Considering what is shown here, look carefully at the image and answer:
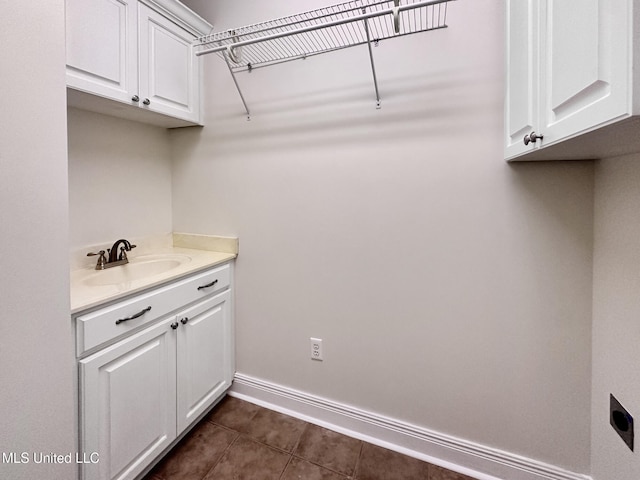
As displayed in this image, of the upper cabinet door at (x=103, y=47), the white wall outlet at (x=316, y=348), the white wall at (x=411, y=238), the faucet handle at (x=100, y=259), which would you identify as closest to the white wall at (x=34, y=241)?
the upper cabinet door at (x=103, y=47)

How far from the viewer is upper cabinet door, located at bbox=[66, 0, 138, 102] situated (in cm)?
115

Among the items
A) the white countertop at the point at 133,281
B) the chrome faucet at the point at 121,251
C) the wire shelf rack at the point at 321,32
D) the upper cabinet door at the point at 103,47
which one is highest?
the wire shelf rack at the point at 321,32

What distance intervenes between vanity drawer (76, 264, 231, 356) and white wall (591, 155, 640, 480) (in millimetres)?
1739

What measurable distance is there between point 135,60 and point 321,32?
0.93 meters

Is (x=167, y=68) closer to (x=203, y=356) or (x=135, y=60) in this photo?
(x=135, y=60)

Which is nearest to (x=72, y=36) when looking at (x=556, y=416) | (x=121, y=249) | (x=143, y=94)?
(x=143, y=94)

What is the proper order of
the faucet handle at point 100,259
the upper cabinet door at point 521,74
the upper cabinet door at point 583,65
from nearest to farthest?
the upper cabinet door at point 583,65 → the upper cabinet door at point 521,74 → the faucet handle at point 100,259

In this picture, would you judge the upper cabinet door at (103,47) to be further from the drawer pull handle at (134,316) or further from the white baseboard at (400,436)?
the white baseboard at (400,436)

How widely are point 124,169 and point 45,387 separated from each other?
127 cm

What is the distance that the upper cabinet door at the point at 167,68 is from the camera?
1.43 metres

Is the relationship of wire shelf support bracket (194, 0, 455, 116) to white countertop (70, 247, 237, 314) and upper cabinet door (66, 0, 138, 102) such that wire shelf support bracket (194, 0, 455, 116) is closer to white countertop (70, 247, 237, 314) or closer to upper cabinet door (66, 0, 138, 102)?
upper cabinet door (66, 0, 138, 102)

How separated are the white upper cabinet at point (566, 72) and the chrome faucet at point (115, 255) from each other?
76.7 inches

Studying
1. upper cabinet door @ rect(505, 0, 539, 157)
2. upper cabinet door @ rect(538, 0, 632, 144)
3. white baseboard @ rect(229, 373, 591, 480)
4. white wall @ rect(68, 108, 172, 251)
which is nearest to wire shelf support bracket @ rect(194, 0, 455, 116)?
upper cabinet door @ rect(505, 0, 539, 157)

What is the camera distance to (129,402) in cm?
115
